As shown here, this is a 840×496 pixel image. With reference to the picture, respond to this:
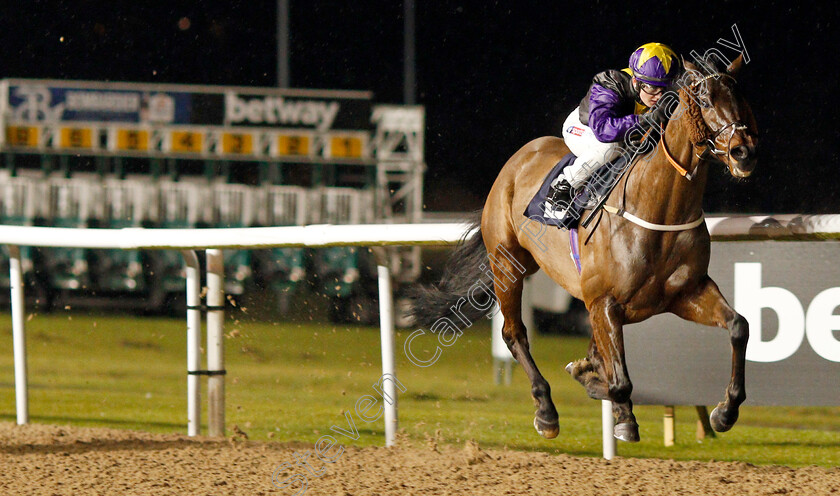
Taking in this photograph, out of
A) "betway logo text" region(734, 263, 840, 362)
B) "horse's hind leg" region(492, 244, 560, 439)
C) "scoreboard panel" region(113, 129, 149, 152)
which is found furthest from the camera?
"scoreboard panel" region(113, 129, 149, 152)

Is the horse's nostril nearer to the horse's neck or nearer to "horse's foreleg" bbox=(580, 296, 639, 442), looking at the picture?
the horse's neck

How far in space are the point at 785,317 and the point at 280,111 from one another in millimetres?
13745

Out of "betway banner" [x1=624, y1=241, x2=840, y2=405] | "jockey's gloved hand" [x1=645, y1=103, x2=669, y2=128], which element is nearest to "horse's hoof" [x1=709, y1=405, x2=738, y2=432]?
"betway banner" [x1=624, y1=241, x2=840, y2=405]

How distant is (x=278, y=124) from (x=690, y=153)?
14.1 m

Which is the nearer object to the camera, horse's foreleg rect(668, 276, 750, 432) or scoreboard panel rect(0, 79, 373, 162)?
horse's foreleg rect(668, 276, 750, 432)

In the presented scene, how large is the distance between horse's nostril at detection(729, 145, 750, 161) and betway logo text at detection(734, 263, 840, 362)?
118 cm

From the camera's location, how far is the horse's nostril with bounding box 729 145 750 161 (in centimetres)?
260

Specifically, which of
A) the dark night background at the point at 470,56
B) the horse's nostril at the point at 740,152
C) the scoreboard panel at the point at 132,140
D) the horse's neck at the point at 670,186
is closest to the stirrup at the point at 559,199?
the horse's neck at the point at 670,186

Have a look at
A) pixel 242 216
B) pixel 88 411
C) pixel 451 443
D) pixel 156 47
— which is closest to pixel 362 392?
pixel 451 443

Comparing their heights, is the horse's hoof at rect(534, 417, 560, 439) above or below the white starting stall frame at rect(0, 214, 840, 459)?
below

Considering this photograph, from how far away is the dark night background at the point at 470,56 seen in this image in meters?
21.4

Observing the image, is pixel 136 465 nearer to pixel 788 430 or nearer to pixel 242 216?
pixel 788 430

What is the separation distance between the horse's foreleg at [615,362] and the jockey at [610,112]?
0.43 meters

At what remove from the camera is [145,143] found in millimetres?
16344
